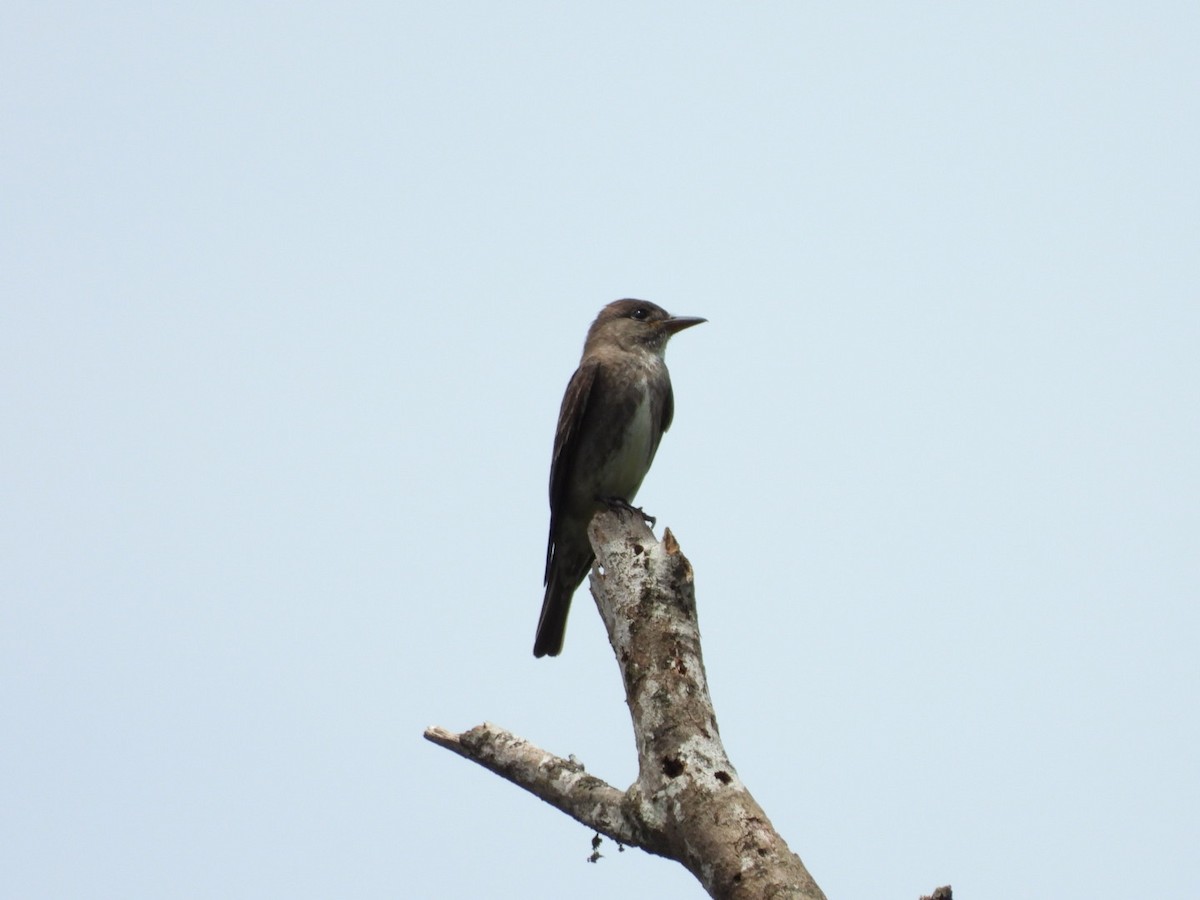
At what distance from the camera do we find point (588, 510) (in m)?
8.88

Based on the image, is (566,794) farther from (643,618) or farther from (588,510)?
(588,510)

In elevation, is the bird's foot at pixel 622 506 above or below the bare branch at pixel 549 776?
above

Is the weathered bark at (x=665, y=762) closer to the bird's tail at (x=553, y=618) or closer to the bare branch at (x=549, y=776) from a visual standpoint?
the bare branch at (x=549, y=776)

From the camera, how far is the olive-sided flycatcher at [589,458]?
8836 millimetres

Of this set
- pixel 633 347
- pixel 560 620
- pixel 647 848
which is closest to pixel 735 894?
pixel 647 848

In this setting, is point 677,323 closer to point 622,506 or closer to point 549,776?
point 622,506

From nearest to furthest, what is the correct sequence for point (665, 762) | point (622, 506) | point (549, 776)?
point (665, 762) < point (549, 776) < point (622, 506)

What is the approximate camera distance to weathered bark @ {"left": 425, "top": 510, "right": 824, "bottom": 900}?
4.06m

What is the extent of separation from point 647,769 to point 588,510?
14.5 feet

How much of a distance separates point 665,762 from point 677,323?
5.65m

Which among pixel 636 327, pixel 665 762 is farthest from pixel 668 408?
pixel 665 762

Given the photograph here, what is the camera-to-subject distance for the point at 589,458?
8.87 meters

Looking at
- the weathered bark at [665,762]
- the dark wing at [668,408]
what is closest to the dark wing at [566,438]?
the dark wing at [668,408]

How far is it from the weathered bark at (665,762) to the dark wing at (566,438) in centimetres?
341
